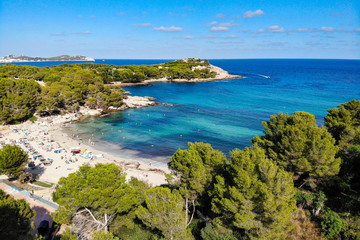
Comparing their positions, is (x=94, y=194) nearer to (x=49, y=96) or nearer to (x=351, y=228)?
(x=351, y=228)

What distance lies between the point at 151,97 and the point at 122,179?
63588 millimetres

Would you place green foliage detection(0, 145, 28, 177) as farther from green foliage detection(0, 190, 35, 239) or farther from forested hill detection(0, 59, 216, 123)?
forested hill detection(0, 59, 216, 123)

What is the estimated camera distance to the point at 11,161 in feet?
77.2

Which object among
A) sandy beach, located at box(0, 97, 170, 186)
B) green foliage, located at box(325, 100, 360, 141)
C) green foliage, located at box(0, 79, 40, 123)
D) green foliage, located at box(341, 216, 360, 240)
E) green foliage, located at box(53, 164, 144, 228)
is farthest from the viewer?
green foliage, located at box(0, 79, 40, 123)

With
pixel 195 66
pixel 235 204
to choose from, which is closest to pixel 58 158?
pixel 235 204

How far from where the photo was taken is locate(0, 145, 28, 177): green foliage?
23.1 m

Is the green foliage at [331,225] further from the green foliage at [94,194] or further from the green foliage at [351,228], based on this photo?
the green foliage at [94,194]

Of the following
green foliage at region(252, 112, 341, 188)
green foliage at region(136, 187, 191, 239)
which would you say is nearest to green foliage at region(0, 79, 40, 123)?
green foliage at region(136, 187, 191, 239)

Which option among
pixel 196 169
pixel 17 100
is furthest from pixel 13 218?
pixel 17 100

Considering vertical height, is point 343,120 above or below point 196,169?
above

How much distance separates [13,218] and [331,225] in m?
20.4

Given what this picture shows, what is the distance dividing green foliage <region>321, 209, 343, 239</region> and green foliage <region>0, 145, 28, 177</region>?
30415mm

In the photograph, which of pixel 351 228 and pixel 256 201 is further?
pixel 351 228

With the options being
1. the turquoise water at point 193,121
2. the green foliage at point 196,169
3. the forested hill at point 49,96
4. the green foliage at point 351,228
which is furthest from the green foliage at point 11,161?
the green foliage at point 351,228
